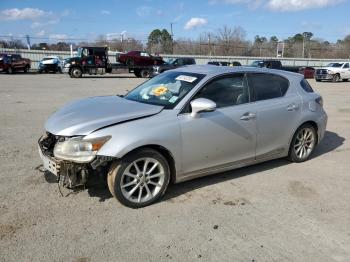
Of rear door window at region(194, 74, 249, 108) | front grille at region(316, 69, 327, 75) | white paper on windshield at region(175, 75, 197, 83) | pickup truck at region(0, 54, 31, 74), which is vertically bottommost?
rear door window at region(194, 74, 249, 108)

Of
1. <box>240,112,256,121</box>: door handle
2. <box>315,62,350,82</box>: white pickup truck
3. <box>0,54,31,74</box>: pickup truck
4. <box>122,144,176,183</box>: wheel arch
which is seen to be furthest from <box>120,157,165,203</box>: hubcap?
<box>0,54,31,74</box>: pickup truck

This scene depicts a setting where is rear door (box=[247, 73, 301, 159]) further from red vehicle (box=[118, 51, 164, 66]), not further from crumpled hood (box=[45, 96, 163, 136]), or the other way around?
red vehicle (box=[118, 51, 164, 66])

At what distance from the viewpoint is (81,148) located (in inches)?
161

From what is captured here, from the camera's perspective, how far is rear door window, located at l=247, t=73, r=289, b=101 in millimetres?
5426

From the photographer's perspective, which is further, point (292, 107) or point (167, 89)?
point (292, 107)

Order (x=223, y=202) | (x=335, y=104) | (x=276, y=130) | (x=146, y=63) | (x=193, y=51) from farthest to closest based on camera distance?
1. (x=193, y=51)
2. (x=146, y=63)
3. (x=335, y=104)
4. (x=276, y=130)
5. (x=223, y=202)

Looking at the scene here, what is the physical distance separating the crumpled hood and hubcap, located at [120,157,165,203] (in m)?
0.56

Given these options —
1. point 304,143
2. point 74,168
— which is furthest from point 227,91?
point 74,168

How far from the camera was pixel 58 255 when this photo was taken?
3.36 m

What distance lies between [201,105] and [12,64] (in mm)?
31982

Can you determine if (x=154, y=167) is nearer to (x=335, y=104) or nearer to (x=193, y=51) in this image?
(x=335, y=104)

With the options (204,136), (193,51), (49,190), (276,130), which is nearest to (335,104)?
(276,130)

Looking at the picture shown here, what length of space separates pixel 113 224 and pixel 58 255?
715 mm

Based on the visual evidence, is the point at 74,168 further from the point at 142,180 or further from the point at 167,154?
the point at 167,154
